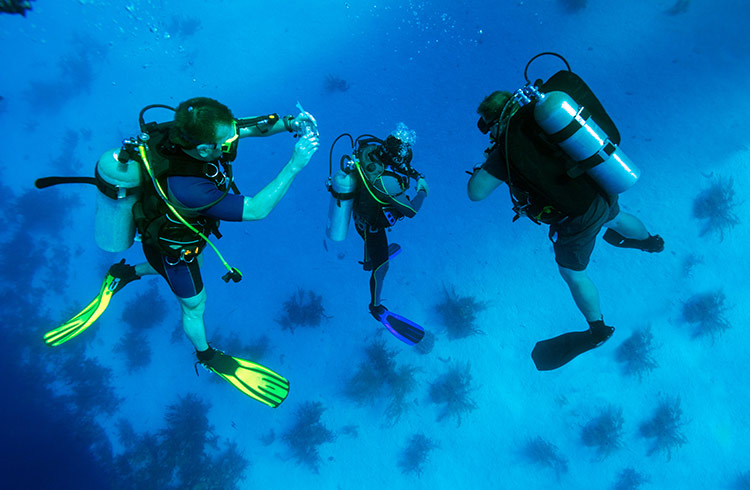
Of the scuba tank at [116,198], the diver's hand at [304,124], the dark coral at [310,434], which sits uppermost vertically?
the diver's hand at [304,124]

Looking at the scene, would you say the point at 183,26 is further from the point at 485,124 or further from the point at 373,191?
the point at 485,124

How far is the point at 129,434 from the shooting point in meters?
9.41

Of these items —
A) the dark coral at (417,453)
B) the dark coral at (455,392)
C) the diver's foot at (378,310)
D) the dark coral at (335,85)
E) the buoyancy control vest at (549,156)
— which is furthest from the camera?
the dark coral at (335,85)

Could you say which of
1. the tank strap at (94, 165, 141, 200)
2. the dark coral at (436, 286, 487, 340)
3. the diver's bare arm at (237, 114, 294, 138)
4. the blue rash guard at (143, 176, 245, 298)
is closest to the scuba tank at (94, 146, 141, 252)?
the tank strap at (94, 165, 141, 200)

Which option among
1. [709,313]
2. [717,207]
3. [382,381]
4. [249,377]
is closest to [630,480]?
[709,313]

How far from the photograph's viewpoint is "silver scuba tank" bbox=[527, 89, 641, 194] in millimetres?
3236

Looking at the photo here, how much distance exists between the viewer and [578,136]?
332 centimetres

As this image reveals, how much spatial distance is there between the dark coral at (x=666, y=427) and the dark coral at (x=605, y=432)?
55cm

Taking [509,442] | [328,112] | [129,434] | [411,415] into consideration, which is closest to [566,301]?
[509,442]

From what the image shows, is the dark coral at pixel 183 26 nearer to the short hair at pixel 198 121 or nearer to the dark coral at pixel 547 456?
the short hair at pixel 198 121

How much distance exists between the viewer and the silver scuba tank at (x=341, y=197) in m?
4.52

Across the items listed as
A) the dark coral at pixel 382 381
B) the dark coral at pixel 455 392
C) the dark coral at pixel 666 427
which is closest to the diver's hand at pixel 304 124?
the dark coral at pixel 382 381

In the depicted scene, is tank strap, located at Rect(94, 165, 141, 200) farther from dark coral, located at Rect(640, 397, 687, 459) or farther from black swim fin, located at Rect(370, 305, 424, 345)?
Answer: dark coral, located at Rect(640, 397, 687, 459)

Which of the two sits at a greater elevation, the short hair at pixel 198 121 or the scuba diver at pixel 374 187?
the short hair at pixel 198 121
